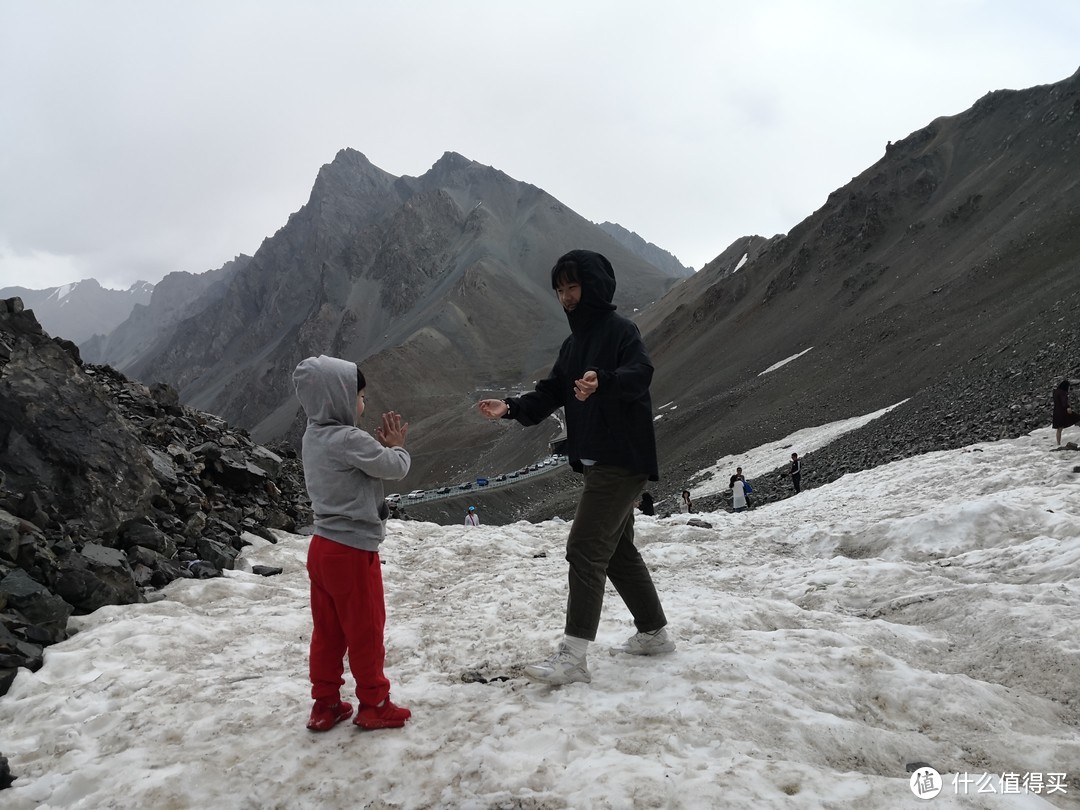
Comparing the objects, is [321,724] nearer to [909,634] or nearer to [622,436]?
[622,436]

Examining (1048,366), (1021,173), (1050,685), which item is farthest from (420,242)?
(1050,685)

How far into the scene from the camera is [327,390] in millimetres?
4289

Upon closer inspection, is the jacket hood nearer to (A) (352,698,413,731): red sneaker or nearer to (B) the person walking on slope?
(B) the person walking on slope

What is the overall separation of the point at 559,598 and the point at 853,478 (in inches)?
423

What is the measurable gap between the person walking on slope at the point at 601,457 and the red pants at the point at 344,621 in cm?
116

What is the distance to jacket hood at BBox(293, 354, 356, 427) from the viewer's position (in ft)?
14.0

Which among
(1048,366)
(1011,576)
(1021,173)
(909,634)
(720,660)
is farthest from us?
(1021,173)

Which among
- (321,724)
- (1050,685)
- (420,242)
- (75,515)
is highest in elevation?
(420,242)

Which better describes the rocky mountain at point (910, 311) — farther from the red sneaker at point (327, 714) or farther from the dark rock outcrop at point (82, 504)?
the dark rock outcrop at point (82, 504)

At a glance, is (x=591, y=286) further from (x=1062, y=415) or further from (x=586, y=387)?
(x=1062, y=415)

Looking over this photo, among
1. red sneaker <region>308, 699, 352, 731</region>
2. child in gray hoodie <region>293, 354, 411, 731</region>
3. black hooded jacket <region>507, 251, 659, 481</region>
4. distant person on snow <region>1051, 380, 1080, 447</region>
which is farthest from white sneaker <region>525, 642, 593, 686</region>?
distant person on snow <region>1051, 380, 1080, 447</region>

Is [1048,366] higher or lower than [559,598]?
higher

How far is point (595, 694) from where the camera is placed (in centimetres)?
443

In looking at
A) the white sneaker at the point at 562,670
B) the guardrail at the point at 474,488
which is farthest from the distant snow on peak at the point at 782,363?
the white sneaker at the point at 562,670
